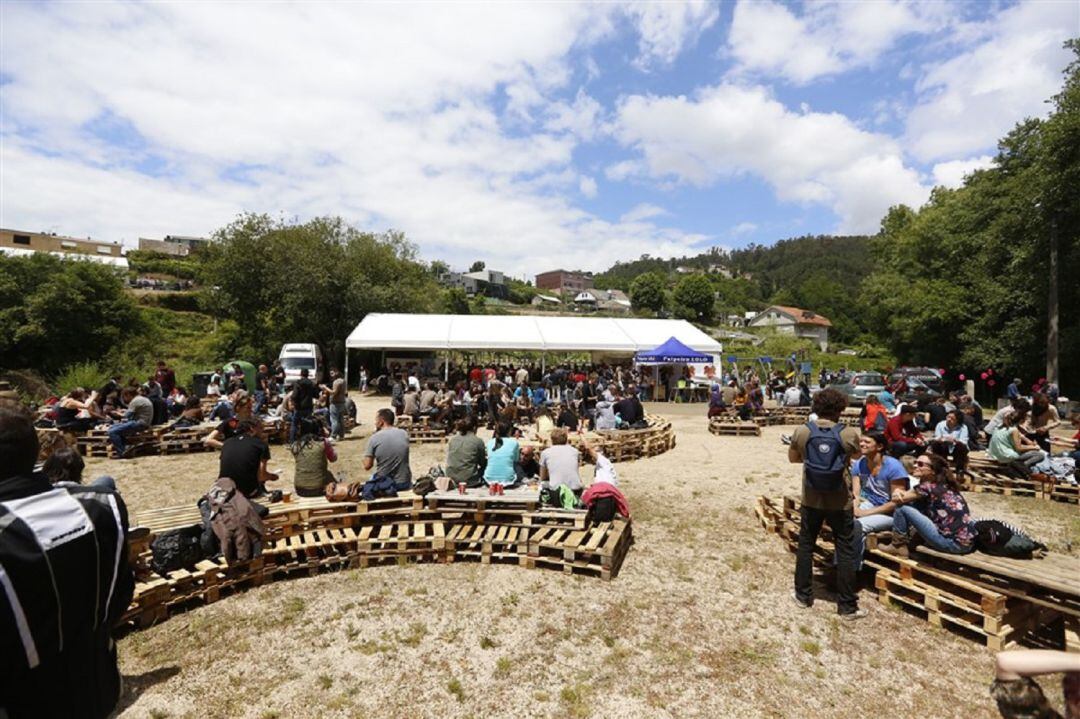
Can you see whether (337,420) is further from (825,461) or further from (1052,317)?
(1052,317)

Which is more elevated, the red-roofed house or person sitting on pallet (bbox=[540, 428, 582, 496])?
the red-roofed house

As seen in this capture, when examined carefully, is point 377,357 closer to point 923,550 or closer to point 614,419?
point 614,419

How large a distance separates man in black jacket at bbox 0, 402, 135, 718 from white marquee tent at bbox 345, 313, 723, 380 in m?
18.5

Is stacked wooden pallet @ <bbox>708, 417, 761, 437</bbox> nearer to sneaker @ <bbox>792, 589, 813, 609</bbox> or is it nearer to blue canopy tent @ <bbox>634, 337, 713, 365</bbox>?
blue canopy tent @ <bbox>634, 337, 713, 365</bbox>

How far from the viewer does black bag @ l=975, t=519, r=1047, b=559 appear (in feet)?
15.0

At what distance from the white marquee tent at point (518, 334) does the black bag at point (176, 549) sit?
606 inches

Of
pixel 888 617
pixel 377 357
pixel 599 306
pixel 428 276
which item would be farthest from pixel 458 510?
pixel 599 306

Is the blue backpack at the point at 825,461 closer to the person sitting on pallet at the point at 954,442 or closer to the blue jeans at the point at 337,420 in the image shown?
the person sitting on pallet at the point at 954,442

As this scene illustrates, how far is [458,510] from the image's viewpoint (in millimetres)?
5945

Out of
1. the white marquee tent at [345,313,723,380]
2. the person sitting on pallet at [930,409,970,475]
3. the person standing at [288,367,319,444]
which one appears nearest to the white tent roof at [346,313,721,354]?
the white marquee tent at [345,313,723,380]

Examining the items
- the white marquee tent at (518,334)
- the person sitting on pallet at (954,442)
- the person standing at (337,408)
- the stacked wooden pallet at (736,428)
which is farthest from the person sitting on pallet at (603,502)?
the white marquee tent at (518,334)

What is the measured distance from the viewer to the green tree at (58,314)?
90.8 feet

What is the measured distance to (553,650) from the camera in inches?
159

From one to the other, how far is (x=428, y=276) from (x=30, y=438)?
4005 cm
